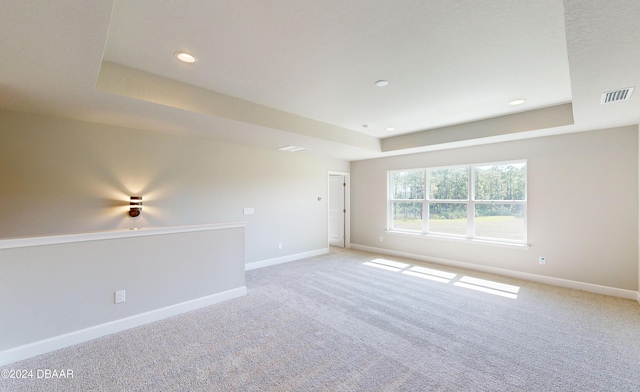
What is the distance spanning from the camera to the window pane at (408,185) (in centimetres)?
612

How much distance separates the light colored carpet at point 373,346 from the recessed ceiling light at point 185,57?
108 inches

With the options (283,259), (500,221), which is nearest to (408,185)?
(500,221)

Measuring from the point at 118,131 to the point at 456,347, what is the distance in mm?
4961

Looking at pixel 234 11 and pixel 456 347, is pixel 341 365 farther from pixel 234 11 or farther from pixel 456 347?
pixel 234 11

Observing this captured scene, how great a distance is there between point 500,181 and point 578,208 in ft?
3.77

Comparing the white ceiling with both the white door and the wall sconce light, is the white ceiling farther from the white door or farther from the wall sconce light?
the white door

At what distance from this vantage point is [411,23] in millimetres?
1975

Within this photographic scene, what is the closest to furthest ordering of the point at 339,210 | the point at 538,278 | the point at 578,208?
the point at 578,208
the point at 538,278
the point at 339,210

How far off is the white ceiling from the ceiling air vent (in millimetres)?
91

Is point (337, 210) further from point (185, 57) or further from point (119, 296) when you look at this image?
point (185, 57)

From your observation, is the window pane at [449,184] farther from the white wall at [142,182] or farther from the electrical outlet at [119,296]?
the electrical outlet at [119,296]

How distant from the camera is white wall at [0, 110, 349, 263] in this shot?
3.18 meters

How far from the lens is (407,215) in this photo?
6348 mm

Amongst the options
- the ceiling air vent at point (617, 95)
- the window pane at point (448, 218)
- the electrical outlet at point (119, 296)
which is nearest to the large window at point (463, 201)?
the window pane at point (448, 218)
